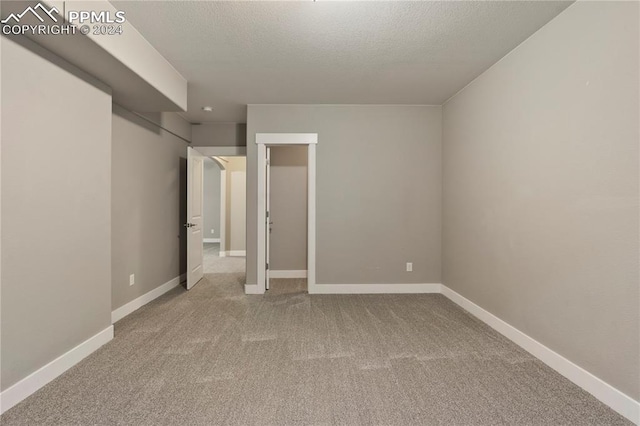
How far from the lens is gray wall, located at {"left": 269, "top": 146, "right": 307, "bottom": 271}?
479 centimetres

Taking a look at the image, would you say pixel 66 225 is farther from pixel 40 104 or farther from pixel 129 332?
pixel 129 332

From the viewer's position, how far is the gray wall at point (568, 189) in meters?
1.56

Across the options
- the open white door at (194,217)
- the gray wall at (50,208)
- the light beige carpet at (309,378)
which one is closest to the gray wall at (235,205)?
the open white door at (194,217)

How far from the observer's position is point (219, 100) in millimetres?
3545

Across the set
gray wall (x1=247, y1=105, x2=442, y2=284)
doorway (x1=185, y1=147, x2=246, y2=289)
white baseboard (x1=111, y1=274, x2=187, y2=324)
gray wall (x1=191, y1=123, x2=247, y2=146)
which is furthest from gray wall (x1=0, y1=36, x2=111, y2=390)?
gray wall (x1=247, y1=105, x2=442, y2=284)

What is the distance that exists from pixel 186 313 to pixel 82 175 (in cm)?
171

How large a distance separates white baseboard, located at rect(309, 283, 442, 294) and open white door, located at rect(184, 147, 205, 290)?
189 cm

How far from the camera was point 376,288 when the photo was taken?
381 centimetres

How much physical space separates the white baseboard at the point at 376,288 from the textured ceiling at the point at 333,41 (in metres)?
2.49

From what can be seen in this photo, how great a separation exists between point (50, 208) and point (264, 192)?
2167 mm

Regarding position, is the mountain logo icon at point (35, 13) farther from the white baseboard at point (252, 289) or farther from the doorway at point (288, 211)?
the doorway at point (288, 211)

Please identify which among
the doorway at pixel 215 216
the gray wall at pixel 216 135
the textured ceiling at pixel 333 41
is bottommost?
the doorway at pixel 215 216

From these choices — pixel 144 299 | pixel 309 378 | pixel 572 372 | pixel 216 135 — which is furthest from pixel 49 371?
pixel 216 135

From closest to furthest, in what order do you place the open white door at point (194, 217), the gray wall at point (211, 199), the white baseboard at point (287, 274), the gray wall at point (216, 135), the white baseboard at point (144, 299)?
the white baseboard at point (144, 299) → the open white door at point (194, 217) → the gray wall at point (216, 135) → the white baseboard at point (287, 274) → the gray wall at point (211, 199)
